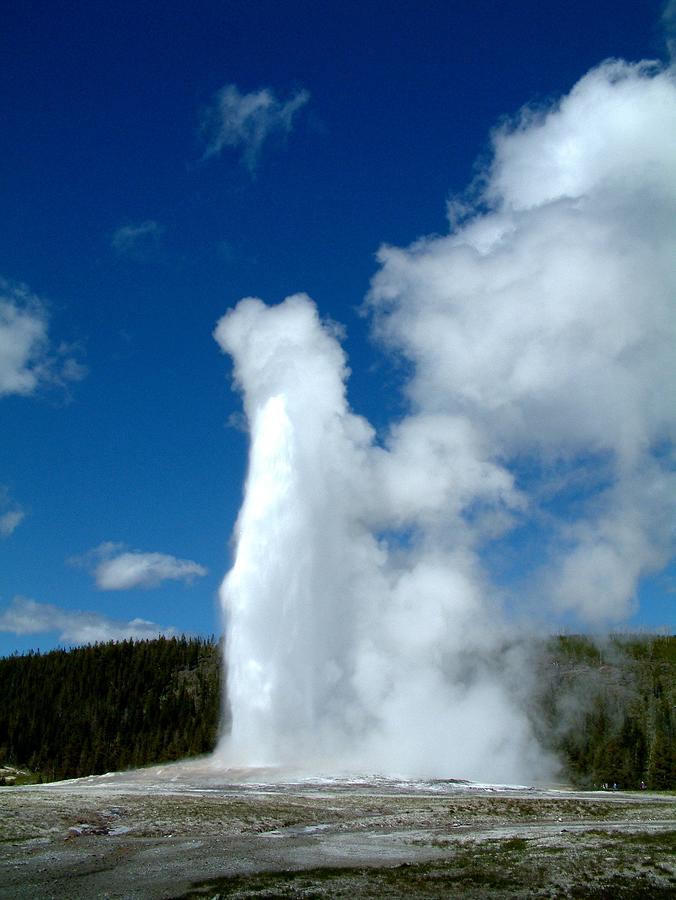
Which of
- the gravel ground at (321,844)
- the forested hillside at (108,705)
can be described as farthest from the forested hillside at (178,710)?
the gravel ground at (321,844)

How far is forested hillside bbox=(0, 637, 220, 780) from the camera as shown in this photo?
93062 millimetres

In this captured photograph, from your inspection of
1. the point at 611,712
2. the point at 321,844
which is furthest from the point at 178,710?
the point at 321,844

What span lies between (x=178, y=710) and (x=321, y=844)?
104m

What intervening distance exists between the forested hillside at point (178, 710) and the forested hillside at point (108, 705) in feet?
0.62

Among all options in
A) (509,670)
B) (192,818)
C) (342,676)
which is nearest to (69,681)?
(509,670)

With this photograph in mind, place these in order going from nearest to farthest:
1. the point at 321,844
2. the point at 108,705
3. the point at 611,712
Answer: the point at 321,844, the point at 611,712, the point at 108,705

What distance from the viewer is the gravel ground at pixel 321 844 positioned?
18.2m

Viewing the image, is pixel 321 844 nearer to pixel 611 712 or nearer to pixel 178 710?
Answer: pixel 611 712

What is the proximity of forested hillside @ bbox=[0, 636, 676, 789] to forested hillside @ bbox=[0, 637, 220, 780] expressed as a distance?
19cm

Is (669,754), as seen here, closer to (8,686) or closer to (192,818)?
(192,818)

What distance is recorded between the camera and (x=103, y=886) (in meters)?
17.6

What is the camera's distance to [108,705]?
124562 mm

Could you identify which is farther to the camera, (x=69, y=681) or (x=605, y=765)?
(x=69, y=681)

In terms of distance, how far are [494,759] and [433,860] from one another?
4587 centimetres
